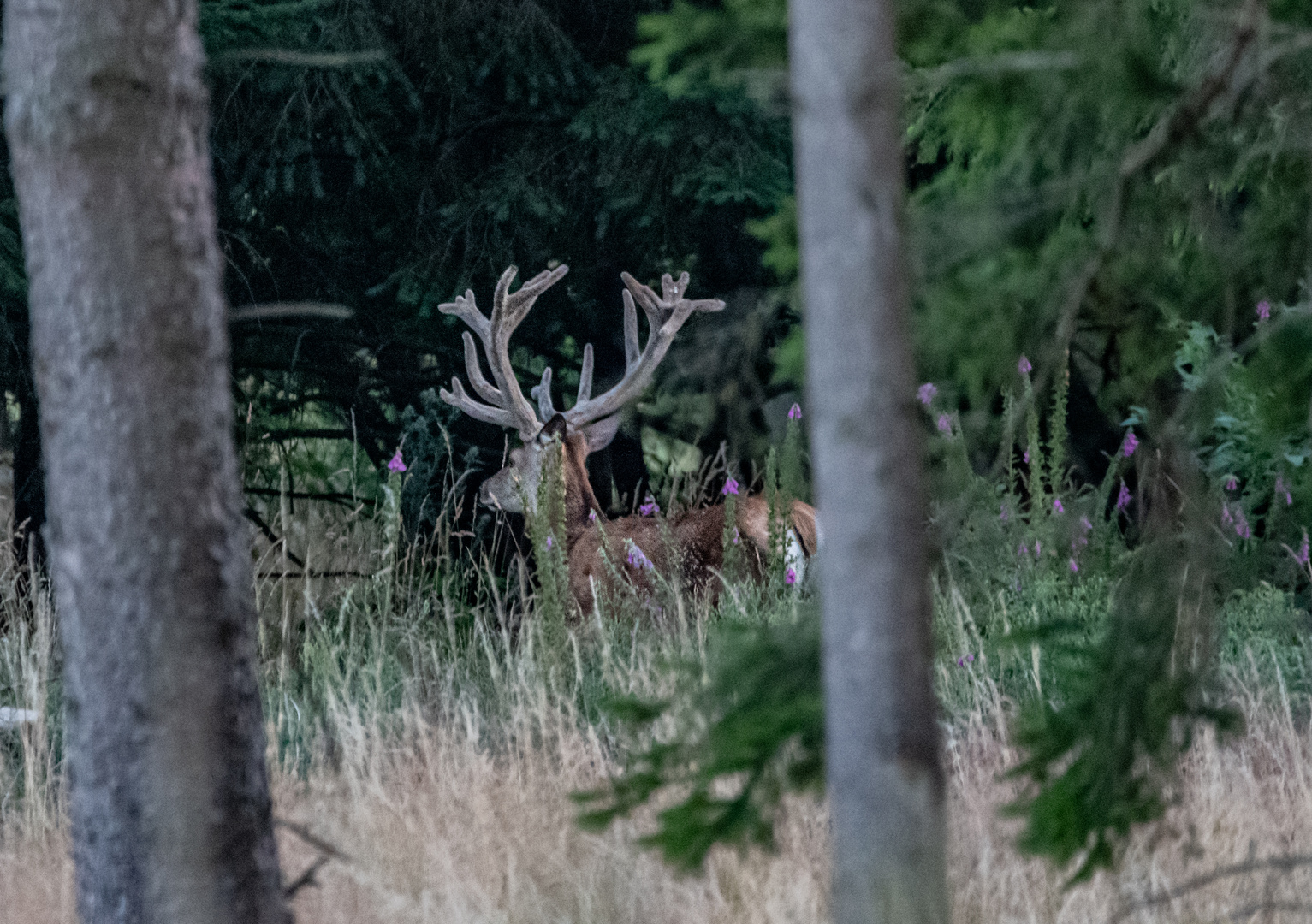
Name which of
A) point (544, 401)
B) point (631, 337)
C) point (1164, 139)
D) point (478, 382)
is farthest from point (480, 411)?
point (1164, 139)

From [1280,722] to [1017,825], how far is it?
1289mm

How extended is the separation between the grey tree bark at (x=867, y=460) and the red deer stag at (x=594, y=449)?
5123mm

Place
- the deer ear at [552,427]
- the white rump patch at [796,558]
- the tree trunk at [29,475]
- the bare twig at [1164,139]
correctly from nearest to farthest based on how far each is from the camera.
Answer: the bare twig at [1164,139] < the white rump patch at [796,558] < the deer ear at [552,427] < the tree trunk at [29,475]

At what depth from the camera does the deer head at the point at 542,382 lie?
318 inches

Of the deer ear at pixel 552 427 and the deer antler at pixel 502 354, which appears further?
the deer antler at pixel 502 354

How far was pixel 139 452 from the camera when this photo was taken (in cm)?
246

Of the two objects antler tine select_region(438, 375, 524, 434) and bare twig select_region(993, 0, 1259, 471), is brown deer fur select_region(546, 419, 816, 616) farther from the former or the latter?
bare twig select_region(993, 0, 1259, 471)

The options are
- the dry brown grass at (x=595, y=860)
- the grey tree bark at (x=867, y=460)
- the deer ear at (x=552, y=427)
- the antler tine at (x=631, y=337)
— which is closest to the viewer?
the grey tree bark at (x=867, y=460)

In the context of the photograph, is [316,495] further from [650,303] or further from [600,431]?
[650,303]

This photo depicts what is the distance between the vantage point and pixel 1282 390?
234 cm

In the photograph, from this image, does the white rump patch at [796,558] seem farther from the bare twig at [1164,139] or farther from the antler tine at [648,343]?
the bare twig at [1164,139]

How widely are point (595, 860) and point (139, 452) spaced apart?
5.32ft

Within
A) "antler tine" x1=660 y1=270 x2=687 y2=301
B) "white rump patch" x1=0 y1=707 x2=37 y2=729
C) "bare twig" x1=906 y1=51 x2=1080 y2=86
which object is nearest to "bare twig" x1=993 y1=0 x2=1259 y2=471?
"bare twig" x1=906 y1=51 x2=1080 y2=86

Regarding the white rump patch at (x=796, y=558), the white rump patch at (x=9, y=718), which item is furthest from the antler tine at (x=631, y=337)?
the white rump patch at (x=9, y=718)
